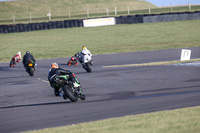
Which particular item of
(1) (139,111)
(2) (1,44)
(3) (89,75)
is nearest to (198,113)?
(1) (139,111)

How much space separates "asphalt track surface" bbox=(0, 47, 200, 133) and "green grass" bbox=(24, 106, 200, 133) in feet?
2.79

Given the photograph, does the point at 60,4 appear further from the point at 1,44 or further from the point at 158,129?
the point at 158,129

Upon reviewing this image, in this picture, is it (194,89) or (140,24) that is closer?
(194,89)

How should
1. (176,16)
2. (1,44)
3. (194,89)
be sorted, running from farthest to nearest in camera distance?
(176,16) < (1,44) < (194,89)

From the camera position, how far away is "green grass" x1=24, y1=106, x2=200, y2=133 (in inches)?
278

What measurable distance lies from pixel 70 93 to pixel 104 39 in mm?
27065

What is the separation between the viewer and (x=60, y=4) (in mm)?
89938

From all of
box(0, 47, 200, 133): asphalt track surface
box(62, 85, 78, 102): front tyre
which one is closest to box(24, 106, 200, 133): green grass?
box(0, 47, 200, 133): asphalt track surface

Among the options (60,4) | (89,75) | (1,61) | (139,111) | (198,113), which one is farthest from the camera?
(60,4)

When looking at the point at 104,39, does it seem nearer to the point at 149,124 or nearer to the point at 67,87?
the point at 67,87

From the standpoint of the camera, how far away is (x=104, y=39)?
38.3 meters

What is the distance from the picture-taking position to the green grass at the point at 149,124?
707 centimetres

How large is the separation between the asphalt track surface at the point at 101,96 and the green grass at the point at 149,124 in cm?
85

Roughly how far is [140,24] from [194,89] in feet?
105
